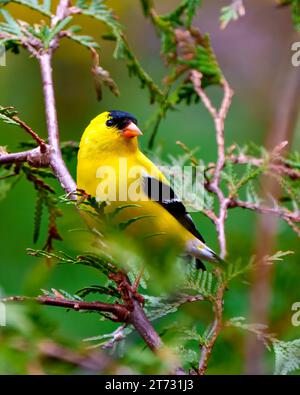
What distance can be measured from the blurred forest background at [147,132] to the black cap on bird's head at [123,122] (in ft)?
0.33

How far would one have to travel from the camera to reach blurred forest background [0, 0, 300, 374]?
0.78m

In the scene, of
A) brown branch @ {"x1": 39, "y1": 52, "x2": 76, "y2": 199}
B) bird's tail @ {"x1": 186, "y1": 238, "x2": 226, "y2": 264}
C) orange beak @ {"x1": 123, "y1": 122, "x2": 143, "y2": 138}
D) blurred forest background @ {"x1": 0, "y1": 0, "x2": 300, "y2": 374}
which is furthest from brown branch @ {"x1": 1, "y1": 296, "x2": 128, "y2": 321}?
orange beak @ {"x1": 123, "y1": 122, "x2": 143, "y2": 138}

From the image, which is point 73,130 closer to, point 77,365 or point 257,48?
point 257,48

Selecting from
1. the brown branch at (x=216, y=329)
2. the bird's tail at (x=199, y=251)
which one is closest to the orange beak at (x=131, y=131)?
the bird's tail at (x=199, y=251)

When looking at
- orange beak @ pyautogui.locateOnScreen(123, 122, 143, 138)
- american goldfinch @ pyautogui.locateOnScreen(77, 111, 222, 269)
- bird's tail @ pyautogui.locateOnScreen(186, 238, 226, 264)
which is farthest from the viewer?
orange beak @ pyautogui.locateOnScreen(123, 122, 143, 138)

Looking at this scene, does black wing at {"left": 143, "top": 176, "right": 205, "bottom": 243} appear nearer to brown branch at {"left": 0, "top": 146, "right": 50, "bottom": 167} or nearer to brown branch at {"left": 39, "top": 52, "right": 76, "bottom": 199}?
brown branch at {"left": 39, "top": 52, "right": 76, "bottom": 199}

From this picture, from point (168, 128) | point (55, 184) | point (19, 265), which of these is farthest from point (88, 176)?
point (168, 128)

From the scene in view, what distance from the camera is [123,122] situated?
1.94 metres

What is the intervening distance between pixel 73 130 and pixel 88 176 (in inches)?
38.4

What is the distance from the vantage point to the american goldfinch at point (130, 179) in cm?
165

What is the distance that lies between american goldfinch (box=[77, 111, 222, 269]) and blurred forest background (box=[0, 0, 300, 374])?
0.34 feet

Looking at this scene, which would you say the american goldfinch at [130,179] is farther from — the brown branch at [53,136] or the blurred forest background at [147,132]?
the brown branch at [53,136]

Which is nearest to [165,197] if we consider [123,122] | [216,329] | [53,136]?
[123,122]
